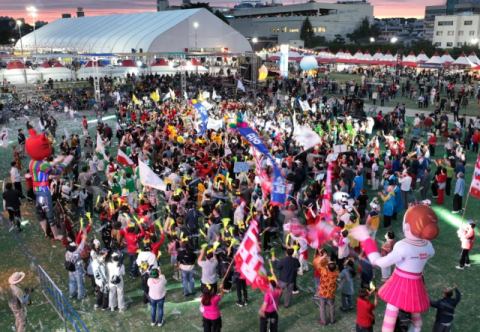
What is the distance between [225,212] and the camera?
12875mm

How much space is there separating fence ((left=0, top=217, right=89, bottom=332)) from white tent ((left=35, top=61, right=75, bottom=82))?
2943cm

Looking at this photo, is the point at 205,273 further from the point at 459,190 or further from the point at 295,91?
the point at 295,91

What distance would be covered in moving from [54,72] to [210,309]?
36706 millimetres

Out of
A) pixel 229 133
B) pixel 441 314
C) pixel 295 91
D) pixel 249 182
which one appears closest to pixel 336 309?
pixel 441 314

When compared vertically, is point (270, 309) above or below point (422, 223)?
below

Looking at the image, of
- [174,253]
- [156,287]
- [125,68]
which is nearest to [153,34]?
[125,68]

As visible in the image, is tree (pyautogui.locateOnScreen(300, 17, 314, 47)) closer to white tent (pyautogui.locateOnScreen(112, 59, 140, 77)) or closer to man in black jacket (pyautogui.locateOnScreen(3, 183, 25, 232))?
white tent (pyautogui.locateOnScreen(112, 59, 140, 77))

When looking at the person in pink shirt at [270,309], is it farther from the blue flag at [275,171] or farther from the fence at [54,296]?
the blue flag at [275,171]

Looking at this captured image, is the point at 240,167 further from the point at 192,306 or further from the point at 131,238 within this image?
the point at 192,306

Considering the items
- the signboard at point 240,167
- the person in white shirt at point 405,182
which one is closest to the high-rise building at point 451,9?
the person in white shirt at point 405,182

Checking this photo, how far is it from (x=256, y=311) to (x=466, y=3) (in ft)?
389

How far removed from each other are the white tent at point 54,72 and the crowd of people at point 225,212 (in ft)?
66.1

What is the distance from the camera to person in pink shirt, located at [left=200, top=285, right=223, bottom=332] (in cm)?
651

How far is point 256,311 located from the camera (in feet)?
26.5
